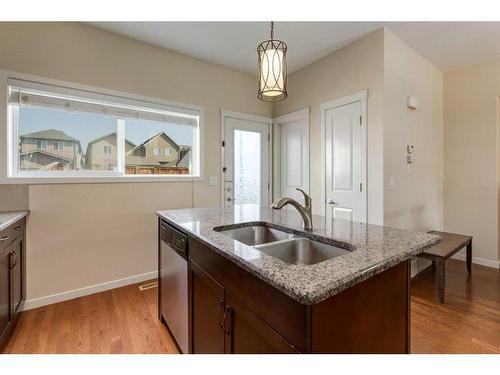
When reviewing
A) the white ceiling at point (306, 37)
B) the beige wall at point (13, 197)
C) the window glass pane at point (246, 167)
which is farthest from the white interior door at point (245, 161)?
the beige wall at point (13, 197)

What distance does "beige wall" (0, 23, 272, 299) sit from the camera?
2277mm

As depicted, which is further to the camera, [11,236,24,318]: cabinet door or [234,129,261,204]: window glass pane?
[234,129,261,204]: window glass pane

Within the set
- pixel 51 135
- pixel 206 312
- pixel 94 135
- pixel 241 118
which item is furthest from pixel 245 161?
pixel 206 312

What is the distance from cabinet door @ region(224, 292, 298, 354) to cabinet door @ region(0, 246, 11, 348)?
1.60 meters

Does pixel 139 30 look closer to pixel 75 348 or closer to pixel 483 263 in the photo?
pixel 75 348

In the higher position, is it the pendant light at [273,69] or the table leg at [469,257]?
the pendant light at [273,69]

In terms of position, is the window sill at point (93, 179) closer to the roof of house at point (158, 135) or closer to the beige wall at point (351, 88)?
the roof of house at point (158, 135)

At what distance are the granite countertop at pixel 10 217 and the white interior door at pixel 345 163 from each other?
297 cm

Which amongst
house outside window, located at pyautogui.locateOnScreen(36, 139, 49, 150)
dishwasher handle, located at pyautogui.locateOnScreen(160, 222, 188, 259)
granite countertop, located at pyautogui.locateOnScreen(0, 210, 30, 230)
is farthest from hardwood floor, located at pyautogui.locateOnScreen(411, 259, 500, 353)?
house outside window, located at pyautogui.locateOnScreen(36, 139, 49, 150)

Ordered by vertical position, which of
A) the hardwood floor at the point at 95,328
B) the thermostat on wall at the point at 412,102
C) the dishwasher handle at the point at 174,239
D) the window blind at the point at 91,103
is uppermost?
the thermostat on wall at the point at 412,102

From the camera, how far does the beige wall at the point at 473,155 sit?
3.21m

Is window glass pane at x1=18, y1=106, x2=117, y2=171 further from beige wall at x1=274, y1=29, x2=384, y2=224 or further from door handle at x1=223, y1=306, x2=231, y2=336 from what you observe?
beige wall at x1=274, y1=29, x2=384, y2=224

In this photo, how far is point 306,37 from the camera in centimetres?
272

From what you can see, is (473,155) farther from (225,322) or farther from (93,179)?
(93,179)
